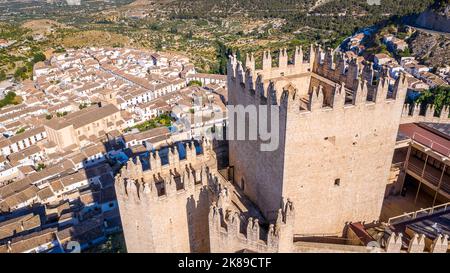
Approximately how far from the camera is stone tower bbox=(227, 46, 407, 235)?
1146cm

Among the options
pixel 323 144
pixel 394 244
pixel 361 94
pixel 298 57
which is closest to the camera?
pixel 394 244

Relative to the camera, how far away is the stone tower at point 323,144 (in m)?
11.5

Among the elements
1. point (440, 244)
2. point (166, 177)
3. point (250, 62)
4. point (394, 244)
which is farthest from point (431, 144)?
point (166, 177)

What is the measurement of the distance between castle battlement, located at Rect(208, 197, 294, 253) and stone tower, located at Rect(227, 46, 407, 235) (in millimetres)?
1313

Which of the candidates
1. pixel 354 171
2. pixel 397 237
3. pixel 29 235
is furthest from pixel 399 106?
pixel 29 235

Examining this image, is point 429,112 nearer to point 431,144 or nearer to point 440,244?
point 431,144

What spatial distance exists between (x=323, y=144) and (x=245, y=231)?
374 centimetres

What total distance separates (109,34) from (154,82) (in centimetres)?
5702

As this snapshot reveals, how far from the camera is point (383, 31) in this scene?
3629 inches

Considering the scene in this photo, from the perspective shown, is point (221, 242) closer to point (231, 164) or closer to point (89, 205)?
point (231, 164)

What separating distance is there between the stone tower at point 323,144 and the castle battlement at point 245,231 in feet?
4.31

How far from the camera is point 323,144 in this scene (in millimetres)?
12039

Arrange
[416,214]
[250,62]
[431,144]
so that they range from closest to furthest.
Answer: [416,214] → [250,62] → [431,144]
